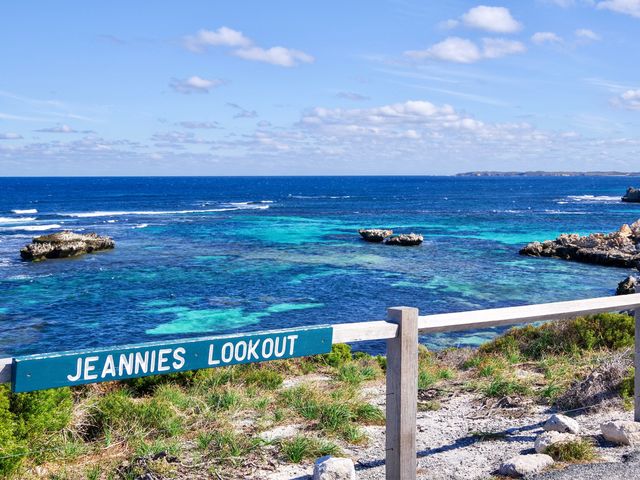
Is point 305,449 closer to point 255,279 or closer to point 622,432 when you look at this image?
point 622,432

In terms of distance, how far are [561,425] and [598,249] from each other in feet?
144

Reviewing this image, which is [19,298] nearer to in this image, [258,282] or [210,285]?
[210,285]

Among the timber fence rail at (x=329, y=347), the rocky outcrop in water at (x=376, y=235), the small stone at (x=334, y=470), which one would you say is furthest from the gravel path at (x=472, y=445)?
the rocky outcrop in water at (x=376, y=235)

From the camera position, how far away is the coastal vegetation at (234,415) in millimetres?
5398

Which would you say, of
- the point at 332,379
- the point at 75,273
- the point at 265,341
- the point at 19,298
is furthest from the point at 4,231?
the point at 265,341

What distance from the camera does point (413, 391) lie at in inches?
187

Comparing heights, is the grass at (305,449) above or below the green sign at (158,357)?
below

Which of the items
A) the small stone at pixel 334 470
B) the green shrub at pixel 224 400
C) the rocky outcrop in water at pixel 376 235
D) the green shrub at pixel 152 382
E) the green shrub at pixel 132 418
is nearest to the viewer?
the small stone at pixel 334 470

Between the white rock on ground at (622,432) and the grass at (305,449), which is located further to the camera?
the white rock on ground at (622,432)

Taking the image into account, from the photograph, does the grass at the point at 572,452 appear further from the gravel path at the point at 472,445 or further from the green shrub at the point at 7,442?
the green shrub at the point at 7,442

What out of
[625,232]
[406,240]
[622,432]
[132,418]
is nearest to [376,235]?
[406,240]

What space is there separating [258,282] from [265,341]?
32.7 meters

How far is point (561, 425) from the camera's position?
6.04m

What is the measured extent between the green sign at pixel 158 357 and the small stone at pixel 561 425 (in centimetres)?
281
